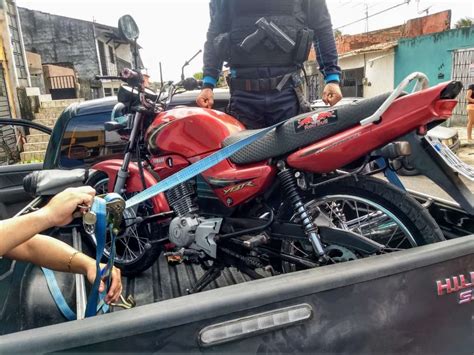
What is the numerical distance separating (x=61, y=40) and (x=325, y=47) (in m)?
30.9

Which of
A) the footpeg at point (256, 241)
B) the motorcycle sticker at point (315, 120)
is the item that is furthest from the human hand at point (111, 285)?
the motorcycle sticker at point (315, 120)

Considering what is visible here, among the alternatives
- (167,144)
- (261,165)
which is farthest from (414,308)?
(167,144)

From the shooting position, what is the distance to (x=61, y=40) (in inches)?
1144

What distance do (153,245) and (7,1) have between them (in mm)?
15598

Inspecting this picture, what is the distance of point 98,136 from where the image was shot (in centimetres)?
428

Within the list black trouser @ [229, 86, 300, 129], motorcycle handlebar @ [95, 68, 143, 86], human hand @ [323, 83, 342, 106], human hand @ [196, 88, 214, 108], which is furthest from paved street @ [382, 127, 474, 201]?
motorcycle handlebar @ [95, 68, 143, 86]

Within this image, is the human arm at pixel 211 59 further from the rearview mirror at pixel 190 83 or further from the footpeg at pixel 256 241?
the footpeg at pixel 256 241

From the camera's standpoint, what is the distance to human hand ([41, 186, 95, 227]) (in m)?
1.21

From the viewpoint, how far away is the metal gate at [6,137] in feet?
38.2

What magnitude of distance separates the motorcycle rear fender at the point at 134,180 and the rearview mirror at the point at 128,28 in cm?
84

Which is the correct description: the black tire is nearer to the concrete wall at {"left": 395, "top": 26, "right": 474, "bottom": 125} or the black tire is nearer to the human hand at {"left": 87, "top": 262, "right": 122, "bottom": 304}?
the human hand at {"left": 87, "top": 262, "right": 122, "bottom": 304}

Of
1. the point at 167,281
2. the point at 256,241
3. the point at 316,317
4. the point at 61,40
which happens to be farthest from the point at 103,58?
the point at 316,317

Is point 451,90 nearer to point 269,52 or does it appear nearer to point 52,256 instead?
point 269,52

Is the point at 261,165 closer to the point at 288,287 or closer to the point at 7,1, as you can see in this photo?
the point at 288,287
